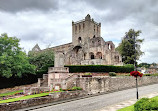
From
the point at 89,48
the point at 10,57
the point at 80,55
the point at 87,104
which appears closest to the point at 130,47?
the point at 89,48

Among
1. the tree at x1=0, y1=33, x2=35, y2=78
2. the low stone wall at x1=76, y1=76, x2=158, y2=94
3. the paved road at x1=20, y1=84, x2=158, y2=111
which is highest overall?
the tree at x1=0, y1=33, x2=35, y2=78

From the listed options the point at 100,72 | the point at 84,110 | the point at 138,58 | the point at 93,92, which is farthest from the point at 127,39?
the point at 84,110

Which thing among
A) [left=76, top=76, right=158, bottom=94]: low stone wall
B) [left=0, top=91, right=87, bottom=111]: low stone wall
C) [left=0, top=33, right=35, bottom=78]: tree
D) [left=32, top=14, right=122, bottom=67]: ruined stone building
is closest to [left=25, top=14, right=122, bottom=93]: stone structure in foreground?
[left=32, top=14, right=122, bottom=67]: ruined stone building

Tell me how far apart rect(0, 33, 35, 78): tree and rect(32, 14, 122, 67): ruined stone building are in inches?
733

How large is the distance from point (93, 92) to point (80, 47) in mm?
30532

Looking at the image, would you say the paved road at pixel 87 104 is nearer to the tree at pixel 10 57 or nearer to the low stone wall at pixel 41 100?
the low stone wall at pixel 41 100

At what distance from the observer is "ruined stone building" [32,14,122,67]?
4116cm

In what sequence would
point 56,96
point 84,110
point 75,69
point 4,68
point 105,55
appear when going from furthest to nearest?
point 105,55 → point 75,69 → point 4,68 → point 56,96 → point 84,110

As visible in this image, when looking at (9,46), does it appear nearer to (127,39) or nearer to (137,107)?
(137,107)

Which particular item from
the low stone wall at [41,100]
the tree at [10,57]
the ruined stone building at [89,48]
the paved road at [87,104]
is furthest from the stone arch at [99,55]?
the paved road at [87,104]

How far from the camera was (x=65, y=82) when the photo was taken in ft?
65.2

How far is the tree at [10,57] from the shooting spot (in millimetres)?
23966

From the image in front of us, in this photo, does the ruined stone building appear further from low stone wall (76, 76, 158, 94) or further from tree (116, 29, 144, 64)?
low stone wall (76, 76, 158, 94)

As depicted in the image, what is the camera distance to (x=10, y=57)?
2462 centimetres
